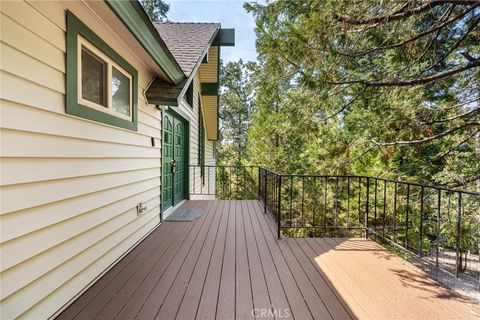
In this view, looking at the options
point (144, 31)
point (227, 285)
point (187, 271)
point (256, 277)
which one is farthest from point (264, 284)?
point (144, 31)

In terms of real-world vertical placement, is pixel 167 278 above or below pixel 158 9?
below

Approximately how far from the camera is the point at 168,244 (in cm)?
325

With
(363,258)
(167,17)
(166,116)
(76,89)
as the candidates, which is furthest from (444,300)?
(167,17)

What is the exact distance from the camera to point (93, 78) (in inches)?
92.6

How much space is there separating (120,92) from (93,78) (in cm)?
53

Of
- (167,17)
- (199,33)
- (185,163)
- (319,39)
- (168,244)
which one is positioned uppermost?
(167,17)

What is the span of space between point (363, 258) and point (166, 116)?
12.8 ft

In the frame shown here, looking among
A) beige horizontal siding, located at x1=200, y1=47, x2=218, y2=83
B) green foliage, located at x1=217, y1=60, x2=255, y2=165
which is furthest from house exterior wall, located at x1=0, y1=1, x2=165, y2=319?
green foliage, located at x1=217, y1=60, x2=255, y2=165

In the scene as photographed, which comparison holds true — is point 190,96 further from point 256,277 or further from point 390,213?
point 390,213

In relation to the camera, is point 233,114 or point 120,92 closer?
point 120,92

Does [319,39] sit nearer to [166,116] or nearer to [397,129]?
[397,129]
